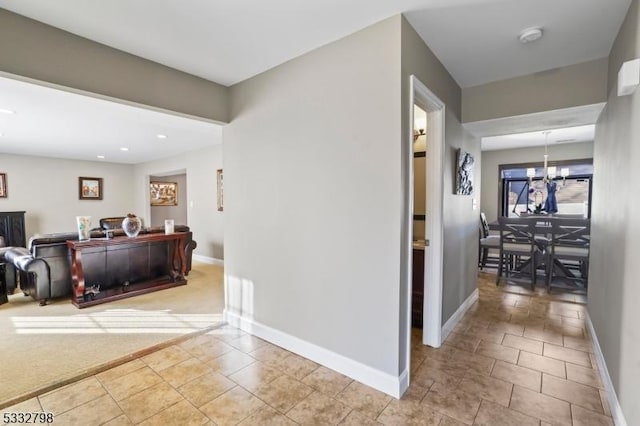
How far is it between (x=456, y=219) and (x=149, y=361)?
3031mm

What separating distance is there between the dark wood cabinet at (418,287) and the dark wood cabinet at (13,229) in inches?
326

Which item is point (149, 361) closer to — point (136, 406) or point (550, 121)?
Result: point (136, 406)

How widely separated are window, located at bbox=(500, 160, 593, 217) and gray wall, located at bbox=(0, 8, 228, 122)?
21.7 feet

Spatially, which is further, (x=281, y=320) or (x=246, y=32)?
(x=281, y=320)

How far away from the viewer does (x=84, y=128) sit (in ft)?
14.6

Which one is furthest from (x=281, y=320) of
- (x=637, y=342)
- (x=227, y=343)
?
(x=637, y=342)

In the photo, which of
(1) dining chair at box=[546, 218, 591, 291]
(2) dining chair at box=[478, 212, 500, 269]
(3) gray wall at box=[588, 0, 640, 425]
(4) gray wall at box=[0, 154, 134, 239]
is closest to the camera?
(3) gray wall at box=[588, 0, 640, 425]

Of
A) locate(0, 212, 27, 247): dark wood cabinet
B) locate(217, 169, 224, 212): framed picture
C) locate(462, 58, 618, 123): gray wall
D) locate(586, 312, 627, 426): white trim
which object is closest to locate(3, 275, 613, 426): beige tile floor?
locate(586, 312, 627, 426): white trim

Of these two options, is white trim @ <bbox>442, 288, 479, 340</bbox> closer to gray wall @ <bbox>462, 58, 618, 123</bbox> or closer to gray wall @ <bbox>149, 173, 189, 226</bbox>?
gray wall @ <bbox>462, 58, 618, 123</bbox>

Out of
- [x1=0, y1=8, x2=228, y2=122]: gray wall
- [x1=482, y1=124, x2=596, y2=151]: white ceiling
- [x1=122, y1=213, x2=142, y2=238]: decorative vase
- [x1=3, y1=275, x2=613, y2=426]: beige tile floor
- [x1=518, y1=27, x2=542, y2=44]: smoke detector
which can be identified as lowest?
[x1=3, y1=275, x2=613, y2=426]: beige tile floor

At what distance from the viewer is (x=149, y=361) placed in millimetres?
2414

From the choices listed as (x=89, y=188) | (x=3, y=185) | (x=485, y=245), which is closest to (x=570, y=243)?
(x=485, y=245)

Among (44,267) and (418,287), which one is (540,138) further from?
(44,267)

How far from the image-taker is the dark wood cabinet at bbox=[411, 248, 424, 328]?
2.96 meters
